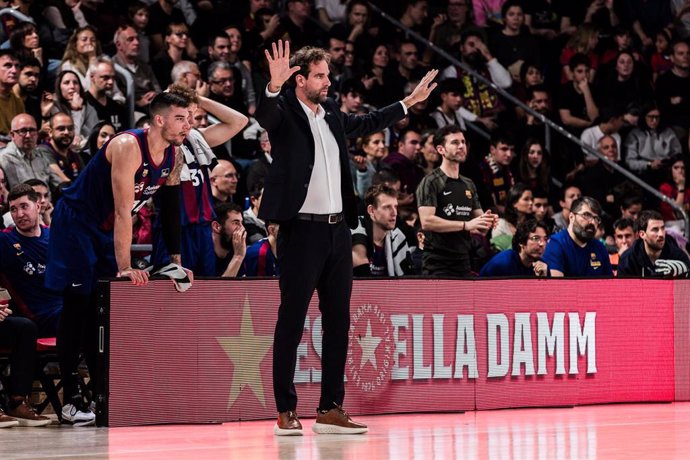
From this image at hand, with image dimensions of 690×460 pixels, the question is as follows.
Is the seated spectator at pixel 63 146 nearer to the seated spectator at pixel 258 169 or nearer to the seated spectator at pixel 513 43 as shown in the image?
the seated spectator at pixel 258 169

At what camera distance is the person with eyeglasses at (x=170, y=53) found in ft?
44.7

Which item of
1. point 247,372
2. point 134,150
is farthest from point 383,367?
point 134,150

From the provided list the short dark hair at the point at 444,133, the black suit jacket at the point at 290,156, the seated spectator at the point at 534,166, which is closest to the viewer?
the black suit jacket at the point at 290,156

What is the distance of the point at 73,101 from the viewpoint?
1203 cm

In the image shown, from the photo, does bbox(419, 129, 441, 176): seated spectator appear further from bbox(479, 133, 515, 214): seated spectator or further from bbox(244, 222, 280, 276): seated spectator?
bbox(244, 222, 280, 276): seated spectator

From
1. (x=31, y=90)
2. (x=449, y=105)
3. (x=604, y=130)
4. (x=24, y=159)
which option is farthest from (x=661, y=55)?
(x=24, y=159)

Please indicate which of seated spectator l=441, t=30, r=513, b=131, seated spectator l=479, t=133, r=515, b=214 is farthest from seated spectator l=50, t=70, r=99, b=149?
seated spectator l=441, t=30, r=513, b=131

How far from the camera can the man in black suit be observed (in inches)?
299

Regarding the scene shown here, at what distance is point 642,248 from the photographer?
11602 mm

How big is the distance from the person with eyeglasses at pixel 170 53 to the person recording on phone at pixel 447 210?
4.27 m

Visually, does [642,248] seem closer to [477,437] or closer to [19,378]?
[477,437]

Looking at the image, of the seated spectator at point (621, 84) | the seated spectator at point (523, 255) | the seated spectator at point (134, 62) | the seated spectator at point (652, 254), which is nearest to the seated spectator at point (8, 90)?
the seated spectator at point (134, 62)

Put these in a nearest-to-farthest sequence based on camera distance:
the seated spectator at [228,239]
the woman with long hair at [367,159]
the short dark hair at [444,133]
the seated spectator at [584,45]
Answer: the seated spectator at [228,239] → the short dark hair at [444,133] → the woman with long hair at [367,159] → the seated spectator at [584,45]

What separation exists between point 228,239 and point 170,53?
4.06 meters
